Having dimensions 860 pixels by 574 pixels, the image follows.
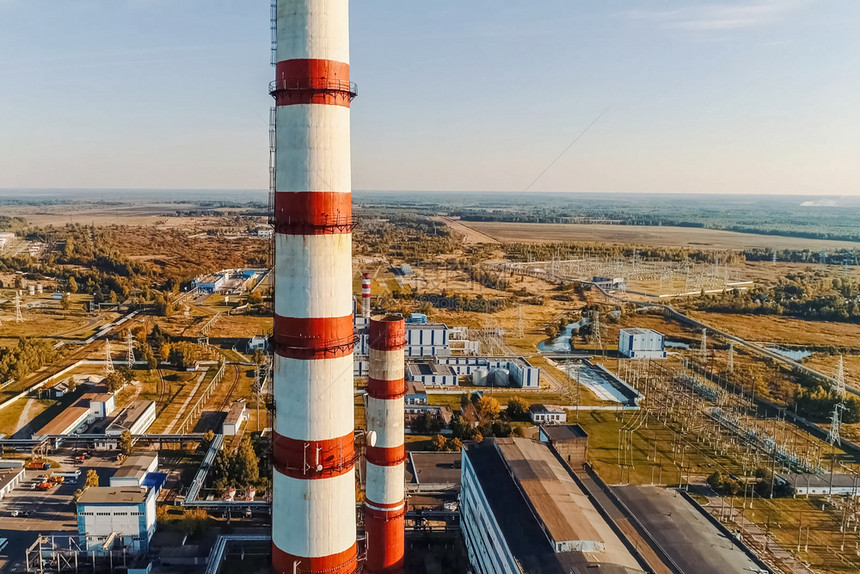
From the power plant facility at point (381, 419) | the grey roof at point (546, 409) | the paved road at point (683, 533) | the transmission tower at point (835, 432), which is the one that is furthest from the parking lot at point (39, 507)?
the transmission tower at point (835, 432)

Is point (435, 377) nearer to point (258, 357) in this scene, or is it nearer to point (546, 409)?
point (546, 409)

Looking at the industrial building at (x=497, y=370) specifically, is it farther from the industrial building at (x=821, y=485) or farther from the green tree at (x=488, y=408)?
the industrial building at (x=821, y=485)

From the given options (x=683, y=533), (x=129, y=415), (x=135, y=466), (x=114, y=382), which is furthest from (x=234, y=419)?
(x=683, y=533)

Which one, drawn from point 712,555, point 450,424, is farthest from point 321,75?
point 450,424

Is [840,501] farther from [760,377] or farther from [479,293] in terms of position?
[479,293]

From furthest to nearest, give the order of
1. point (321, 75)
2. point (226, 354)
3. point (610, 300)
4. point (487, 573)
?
point (610, 300), point (226, 354), point (487, 573), point (321, 75)

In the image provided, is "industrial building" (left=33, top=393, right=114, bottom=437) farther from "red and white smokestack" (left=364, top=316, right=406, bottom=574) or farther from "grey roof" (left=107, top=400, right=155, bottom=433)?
"red and white smokestack" (left=364, top=316, right=406, bottom=574)
